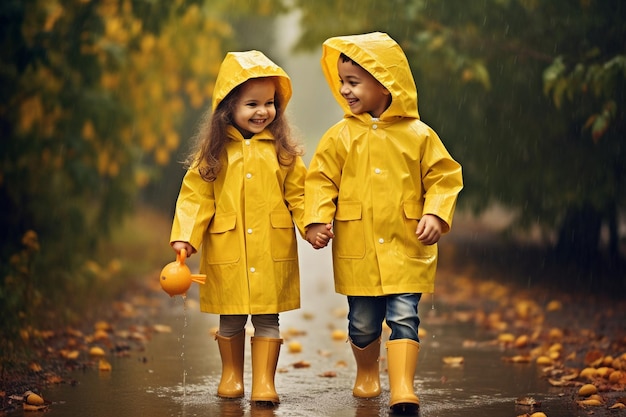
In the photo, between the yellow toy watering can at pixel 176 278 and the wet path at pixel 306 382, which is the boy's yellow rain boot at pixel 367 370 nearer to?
the wet path at pixel 306 382

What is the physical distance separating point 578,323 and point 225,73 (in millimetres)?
4490

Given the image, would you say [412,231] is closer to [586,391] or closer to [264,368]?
[264,368]

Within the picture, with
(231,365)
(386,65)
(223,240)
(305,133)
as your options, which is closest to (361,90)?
(386,65)

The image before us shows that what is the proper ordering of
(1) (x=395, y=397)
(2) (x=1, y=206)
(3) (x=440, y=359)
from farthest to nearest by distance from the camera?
(2) (x=1, y=206) → (3) (x=440, y=359) → (1) (x=395, y=397)

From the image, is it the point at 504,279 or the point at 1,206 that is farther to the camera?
the point at 504,279

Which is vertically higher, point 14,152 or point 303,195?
point 14,152

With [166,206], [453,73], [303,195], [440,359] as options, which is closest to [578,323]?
[440,359]

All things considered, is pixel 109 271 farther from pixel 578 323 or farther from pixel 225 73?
pixel 225 73

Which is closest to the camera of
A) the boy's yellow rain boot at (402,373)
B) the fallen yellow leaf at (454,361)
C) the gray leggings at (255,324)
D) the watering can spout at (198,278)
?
the boy's yellow rain boot at (402,373)

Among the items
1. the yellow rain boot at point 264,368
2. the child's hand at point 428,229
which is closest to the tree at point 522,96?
the child's hand at point 428,229

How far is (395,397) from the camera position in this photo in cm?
541

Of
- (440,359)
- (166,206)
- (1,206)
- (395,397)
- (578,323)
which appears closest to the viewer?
(395,397)

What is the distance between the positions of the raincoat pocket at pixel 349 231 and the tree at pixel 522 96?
2468 millimetres

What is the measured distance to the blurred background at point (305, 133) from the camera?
866 cm
